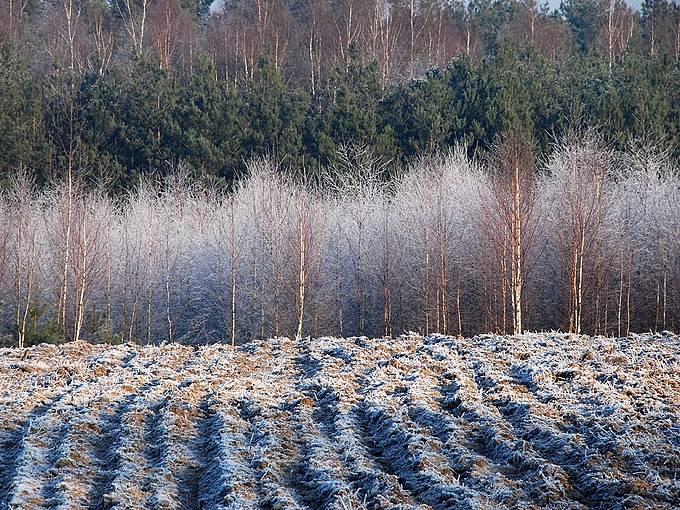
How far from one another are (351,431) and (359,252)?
19.1 m

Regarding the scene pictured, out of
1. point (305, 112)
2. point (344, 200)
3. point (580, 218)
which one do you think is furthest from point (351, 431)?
point (305, 112)

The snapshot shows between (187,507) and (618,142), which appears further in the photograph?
(618,142)

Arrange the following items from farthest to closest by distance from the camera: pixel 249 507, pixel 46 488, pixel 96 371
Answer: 1. pixel 96 371
2. pixel 46 488
3. pixel 249 507

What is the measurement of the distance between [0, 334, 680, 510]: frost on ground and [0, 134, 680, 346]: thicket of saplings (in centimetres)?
1053

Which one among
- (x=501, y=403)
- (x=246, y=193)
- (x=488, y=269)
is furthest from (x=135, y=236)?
(x=501, y=403)

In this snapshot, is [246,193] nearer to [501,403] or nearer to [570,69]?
[570,69]

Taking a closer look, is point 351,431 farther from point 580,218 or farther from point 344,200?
point 344,200

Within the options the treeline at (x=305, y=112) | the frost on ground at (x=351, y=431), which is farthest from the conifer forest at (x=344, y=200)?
the frost on ground at (x=351, y=431)

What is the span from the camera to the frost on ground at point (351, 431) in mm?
6195

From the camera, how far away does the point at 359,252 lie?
88.1ft

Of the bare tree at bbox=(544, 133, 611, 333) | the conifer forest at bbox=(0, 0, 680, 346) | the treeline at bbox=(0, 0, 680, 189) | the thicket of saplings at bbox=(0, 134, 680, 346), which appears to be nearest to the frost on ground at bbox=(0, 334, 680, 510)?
the conifer forest at bbox=(0, 0, 680, 346)

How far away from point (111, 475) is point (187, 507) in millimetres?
1021

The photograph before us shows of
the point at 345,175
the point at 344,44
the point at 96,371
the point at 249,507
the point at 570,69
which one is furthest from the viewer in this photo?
the point at 344,44

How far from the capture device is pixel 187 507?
623cm
